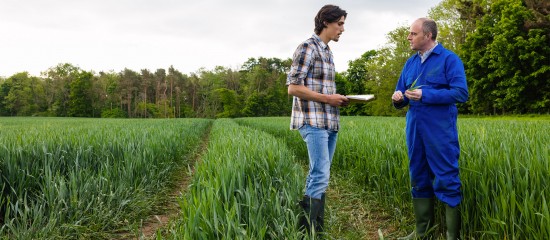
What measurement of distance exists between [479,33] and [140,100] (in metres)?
56.8

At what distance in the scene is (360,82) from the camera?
60.7 meters

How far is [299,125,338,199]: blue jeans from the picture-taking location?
270 cm

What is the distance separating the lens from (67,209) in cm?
326

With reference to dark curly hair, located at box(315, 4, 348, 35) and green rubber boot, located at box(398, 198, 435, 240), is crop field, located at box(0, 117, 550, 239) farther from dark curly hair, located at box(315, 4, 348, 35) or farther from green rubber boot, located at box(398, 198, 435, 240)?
dark curly hair, located at box(315, 4, 348, 35)

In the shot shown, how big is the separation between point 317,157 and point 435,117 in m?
0.94

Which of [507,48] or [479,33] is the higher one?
[479,33]

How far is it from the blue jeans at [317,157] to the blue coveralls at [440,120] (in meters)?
0.72

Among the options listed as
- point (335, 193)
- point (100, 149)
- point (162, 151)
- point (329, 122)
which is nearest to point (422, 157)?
point (329, 122)

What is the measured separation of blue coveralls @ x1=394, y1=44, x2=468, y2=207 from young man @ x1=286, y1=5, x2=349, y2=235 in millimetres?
614

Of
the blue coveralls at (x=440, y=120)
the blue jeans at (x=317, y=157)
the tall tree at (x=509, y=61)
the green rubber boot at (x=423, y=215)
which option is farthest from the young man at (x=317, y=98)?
the tall tree at (x=509, y=61)

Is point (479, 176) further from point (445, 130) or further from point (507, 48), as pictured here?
point (507, 48)

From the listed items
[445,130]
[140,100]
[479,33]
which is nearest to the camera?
[445,130]

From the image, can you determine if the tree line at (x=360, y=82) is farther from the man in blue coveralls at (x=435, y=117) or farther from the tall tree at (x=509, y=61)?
the man in blue coveralls at (x=435, y=117)

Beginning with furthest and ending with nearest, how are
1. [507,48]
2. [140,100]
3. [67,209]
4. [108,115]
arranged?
[140,100] → [108,115] → [507,48] → [67,209]
